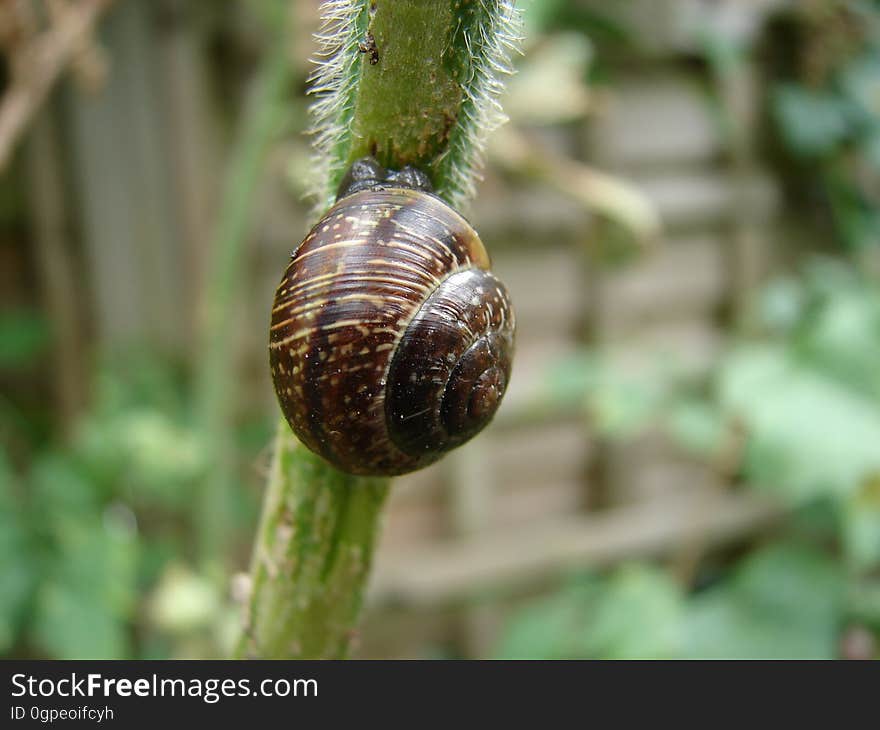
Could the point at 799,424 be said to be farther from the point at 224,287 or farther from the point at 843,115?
the point at 843,115

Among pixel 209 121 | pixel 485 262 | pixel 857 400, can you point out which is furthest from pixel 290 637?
pixel 209 121

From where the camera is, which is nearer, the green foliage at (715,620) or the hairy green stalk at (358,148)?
the hairy green stalk at (358,148)

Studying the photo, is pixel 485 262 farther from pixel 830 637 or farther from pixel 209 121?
pixel 209 121

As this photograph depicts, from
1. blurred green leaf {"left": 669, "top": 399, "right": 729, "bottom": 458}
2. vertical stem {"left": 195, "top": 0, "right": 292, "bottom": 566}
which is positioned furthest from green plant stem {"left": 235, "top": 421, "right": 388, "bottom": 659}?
blurred green leaf {"left": 669, "top": 399, "right": 729, "bottom": 458}

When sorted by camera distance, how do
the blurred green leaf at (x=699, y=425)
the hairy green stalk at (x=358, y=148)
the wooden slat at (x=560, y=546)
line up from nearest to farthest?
the hairy green stalk at (x=358, y=148), the blurred green leaf at (x=699, y=425), the wooden slat at (x=560, y=546)

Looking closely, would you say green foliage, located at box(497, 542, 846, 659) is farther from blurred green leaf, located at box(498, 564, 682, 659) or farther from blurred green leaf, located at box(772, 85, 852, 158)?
blurred green leaf, located at box(772, 85, 852, 158)

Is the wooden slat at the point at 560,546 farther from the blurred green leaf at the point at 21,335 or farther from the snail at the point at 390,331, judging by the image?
the snail at the point at 390,331

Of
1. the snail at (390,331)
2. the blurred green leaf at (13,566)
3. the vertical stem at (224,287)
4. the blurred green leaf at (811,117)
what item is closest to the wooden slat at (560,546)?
the vertical stem at (224,287)
